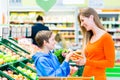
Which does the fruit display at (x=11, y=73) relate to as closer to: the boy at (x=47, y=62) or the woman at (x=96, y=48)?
the boy at (x=47, y=62)

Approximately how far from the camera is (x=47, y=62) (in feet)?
12.5

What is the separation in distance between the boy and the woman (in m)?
0.37

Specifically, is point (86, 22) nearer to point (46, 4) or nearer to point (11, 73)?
point (11, 73)

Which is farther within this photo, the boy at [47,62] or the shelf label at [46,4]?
the shelf label at [46,4]

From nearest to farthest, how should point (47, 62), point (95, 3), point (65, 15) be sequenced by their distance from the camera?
point (47, 62)
point (95, 3)
point (65, 15)

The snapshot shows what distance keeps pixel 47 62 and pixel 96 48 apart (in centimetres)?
69

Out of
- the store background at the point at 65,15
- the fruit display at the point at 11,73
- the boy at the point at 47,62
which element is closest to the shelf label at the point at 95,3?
the store background at the point at 65,15

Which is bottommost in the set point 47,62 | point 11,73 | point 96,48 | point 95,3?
point 11,73

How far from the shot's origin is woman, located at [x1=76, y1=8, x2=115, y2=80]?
4102 millimetres

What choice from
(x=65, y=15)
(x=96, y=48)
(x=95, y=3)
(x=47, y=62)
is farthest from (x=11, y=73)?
(x=65, y=15)

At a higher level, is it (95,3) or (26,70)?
(95,3)

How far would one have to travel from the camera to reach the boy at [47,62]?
372cm

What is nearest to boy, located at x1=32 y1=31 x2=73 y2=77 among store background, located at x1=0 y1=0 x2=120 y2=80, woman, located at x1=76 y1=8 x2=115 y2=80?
woman, located at x1=76 y1=8 x2=115 y2=80

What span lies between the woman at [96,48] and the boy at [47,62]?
374 mm
